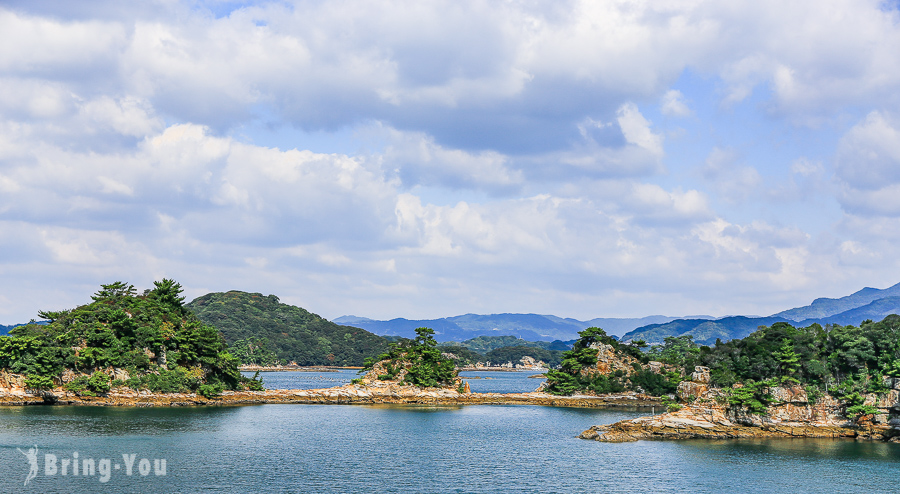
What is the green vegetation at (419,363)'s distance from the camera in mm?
129875

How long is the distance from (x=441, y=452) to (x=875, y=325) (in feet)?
168

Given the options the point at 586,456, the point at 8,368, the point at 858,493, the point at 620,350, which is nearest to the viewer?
the point at 858,493

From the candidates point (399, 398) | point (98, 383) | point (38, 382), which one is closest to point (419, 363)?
point (399, 398)

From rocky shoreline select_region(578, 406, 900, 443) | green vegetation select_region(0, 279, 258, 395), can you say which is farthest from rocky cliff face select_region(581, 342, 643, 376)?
green vegetation select_region(0, 279, 258, 395)

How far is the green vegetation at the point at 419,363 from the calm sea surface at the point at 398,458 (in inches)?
1349

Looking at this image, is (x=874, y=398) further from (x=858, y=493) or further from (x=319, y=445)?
(x=319, y=445)

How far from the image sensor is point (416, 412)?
11106cm

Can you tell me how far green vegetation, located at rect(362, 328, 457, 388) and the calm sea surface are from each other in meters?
34.3

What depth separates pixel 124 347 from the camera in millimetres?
113750

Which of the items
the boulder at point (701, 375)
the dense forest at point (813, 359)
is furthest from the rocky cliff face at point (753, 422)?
the boulder at point (701, 375)

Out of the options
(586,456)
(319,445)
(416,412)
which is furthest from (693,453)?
(416,412)

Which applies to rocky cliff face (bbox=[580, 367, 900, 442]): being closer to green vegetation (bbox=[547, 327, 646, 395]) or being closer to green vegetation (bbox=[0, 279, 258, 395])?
green vegetation (bbox=[547, 327, 646, 395])

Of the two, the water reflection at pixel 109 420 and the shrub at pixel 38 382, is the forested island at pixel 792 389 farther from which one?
the shrub at pixel 38 382

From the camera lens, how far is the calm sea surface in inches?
2115
